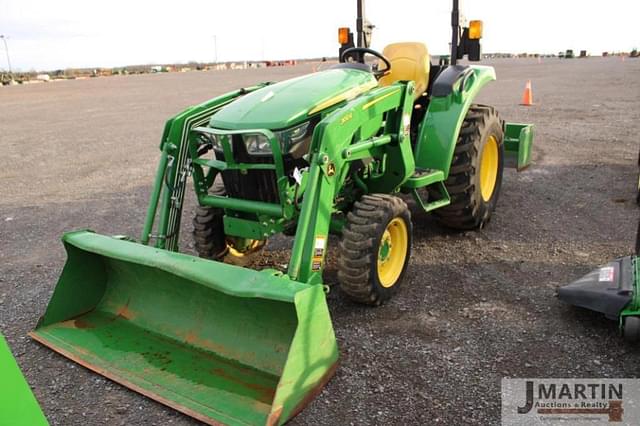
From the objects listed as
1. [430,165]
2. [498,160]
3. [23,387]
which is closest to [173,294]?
[23,387]

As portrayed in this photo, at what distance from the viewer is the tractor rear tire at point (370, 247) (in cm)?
366

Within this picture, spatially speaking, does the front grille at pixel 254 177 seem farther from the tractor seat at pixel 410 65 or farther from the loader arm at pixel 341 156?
the tractor seat at pixel 410 65

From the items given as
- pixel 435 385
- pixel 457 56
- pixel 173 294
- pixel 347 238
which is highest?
pixel 457 56

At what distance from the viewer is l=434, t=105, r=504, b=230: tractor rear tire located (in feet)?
16.0

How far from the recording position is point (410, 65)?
16.9 ft

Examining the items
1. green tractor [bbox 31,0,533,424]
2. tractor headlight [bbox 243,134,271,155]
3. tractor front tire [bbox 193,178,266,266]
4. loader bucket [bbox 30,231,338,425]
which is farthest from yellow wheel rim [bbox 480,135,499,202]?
loader bucket [bbox 30,231,338,425]

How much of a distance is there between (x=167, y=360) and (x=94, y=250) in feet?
2.84

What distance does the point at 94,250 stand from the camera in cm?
357

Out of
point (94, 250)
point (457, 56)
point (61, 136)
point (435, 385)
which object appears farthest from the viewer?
point (61, 136)

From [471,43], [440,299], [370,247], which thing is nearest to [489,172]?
[471,43]

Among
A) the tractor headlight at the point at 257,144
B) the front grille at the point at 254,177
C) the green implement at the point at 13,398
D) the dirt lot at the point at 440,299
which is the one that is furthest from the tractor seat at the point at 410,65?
the green implement at the point at 13,398

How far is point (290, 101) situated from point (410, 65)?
5.71 ft

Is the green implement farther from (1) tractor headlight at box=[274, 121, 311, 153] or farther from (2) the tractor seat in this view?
(2) the tractor seat

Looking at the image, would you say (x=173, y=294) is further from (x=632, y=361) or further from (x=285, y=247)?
(x=632, y=361)
